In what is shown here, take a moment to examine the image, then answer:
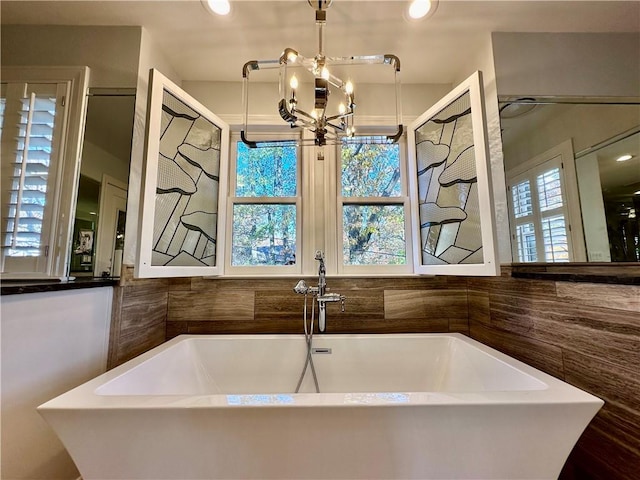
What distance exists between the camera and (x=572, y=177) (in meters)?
1.33

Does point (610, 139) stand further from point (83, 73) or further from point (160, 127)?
point (83, 73)

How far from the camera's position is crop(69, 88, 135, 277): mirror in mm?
1262

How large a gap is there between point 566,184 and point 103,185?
2.41 m

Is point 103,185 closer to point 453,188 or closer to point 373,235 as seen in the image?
point 373,235

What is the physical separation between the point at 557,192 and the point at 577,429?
1146 millimetres

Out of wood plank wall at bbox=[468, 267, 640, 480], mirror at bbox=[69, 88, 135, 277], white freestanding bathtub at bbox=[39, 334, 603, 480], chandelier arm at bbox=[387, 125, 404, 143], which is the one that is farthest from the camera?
chandelier arm at bbox=[387, 125, 404, 143]

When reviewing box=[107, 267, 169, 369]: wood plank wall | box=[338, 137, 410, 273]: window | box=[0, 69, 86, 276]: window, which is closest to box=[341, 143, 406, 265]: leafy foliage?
box=[338, 137, 410, 273]: window

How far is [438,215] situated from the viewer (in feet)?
5.35

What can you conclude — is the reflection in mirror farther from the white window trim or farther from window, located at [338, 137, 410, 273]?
window, located at [338, 137, 410, 273]

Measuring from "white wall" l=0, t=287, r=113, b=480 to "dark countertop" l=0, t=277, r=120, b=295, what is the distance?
22mm

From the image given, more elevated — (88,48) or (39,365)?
(88,48)

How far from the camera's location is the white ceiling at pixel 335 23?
133 cm

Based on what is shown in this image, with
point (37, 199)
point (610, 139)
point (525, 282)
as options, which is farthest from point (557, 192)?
point (37, 199)

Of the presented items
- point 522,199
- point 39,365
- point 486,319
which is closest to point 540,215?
point 522,199
